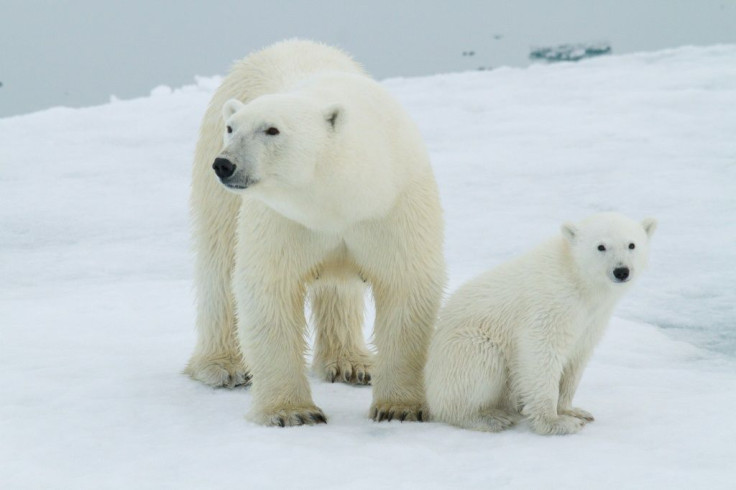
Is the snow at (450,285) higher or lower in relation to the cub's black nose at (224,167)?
lower

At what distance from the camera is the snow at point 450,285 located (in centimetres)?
356

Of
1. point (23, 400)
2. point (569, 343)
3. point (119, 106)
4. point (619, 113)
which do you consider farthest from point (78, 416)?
point (119, 106)

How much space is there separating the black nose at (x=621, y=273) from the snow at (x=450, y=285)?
617mm

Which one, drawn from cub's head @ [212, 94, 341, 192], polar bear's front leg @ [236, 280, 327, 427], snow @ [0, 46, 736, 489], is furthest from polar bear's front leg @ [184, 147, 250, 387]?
cub's head @ [212, 94, 341, 192]

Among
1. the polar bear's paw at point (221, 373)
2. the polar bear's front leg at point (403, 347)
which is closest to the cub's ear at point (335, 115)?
the polar bear's front leg at point (403, 347)

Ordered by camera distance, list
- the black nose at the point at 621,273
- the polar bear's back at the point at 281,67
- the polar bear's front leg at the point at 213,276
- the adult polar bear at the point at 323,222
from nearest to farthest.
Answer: the adult polar bear at the point at 323,222
the black nose at the point at 621,273
the polar bear's back at the point at 281,67
the polar bear's front leg at the point at 213,276

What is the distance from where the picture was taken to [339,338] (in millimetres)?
5176

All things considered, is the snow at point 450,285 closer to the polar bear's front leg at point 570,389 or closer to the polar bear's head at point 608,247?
the polar bear's front leg at point 570,389

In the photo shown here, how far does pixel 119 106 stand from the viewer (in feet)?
46.5

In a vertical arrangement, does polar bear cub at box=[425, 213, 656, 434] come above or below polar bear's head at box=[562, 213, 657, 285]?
below

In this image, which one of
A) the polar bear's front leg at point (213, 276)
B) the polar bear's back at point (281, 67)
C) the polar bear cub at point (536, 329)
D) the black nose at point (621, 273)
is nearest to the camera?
the black nose at point (621, 273)

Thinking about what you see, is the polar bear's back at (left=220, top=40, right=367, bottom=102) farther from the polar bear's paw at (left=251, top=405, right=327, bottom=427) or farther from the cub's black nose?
the polar bear's paw at (left=251, top=405, right=327, bottom=427)

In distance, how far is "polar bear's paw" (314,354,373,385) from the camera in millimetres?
5105

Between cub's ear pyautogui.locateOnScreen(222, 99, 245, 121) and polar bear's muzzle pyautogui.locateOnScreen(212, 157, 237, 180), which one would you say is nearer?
polar bear's muzzle pyautogui.locateOnScreen(212, 157, 237, 180)
